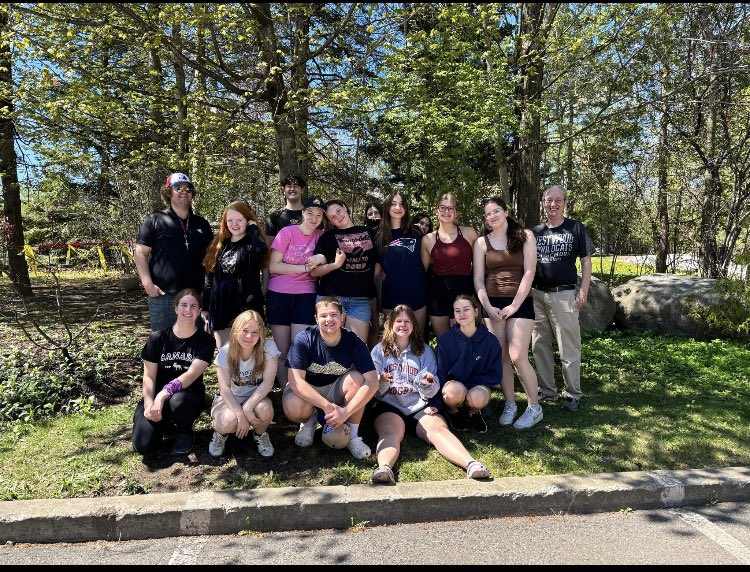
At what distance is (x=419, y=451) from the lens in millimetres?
4277

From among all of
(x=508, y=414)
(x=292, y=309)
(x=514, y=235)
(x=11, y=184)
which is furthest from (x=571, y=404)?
(x=11, y=184)

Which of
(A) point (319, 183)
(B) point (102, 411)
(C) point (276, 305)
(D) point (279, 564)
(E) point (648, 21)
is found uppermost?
(E) point (648, 21)

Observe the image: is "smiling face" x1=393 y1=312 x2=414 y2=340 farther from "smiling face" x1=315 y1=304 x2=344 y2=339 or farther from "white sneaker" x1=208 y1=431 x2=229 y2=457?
"white sneaker" x1=208 y1=431 x2=229 y2=457

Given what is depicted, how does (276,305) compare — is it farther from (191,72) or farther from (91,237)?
(91,237)

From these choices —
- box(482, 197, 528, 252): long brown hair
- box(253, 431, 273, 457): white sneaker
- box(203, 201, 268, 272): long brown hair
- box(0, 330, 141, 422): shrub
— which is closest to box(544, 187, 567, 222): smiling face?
box(482, 197, 528, 252): long brown hair

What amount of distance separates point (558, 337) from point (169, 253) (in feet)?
11.9

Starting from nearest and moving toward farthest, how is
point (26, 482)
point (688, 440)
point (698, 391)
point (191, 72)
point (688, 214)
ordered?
point (26, 482) → point (688, 440) → point (698, 391) → point (191, 72) → point (688, 214)

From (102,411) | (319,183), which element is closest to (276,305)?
(102,411)

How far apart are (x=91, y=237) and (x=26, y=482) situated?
47.2 ft

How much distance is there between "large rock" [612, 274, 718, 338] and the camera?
859 centimetres

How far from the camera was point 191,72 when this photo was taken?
10.8 meters

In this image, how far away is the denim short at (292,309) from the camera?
4.84 m

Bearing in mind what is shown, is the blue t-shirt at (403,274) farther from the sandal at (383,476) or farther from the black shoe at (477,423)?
the sandal at (383,476)

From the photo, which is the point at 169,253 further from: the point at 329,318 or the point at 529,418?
the point at 529,418
